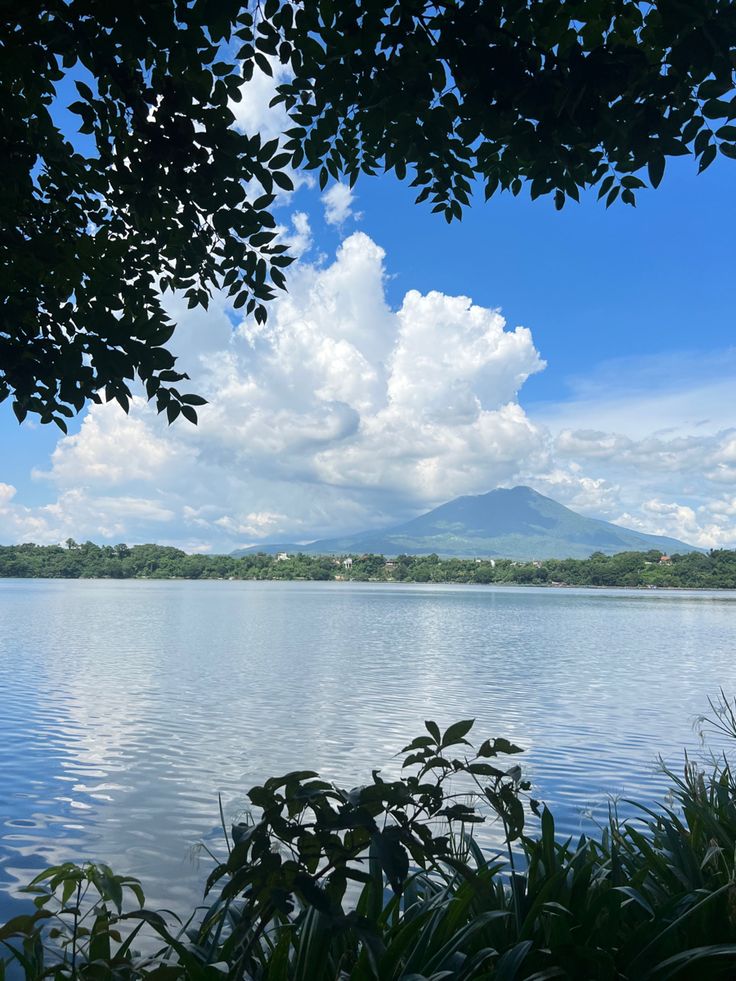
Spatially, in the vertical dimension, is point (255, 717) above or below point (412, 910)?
below

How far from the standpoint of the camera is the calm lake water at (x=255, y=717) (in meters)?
8.98

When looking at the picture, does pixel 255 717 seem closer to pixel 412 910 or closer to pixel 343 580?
pixel 412 910

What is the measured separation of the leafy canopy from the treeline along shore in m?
141

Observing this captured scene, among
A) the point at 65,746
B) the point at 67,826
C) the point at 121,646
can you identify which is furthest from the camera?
the point at 121,646

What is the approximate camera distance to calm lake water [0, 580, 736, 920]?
8984 millimetres

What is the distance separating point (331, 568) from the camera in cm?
18538

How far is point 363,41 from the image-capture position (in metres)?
3.53

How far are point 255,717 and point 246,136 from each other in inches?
527

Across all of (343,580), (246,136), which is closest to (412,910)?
(246,136)

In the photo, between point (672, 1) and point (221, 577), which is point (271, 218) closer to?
point (672, 1)

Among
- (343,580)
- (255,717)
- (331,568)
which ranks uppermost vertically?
(331,568)

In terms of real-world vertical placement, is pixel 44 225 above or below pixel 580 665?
above

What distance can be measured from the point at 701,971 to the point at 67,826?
7.74m

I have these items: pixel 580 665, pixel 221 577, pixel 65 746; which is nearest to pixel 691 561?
pixel 221 577
